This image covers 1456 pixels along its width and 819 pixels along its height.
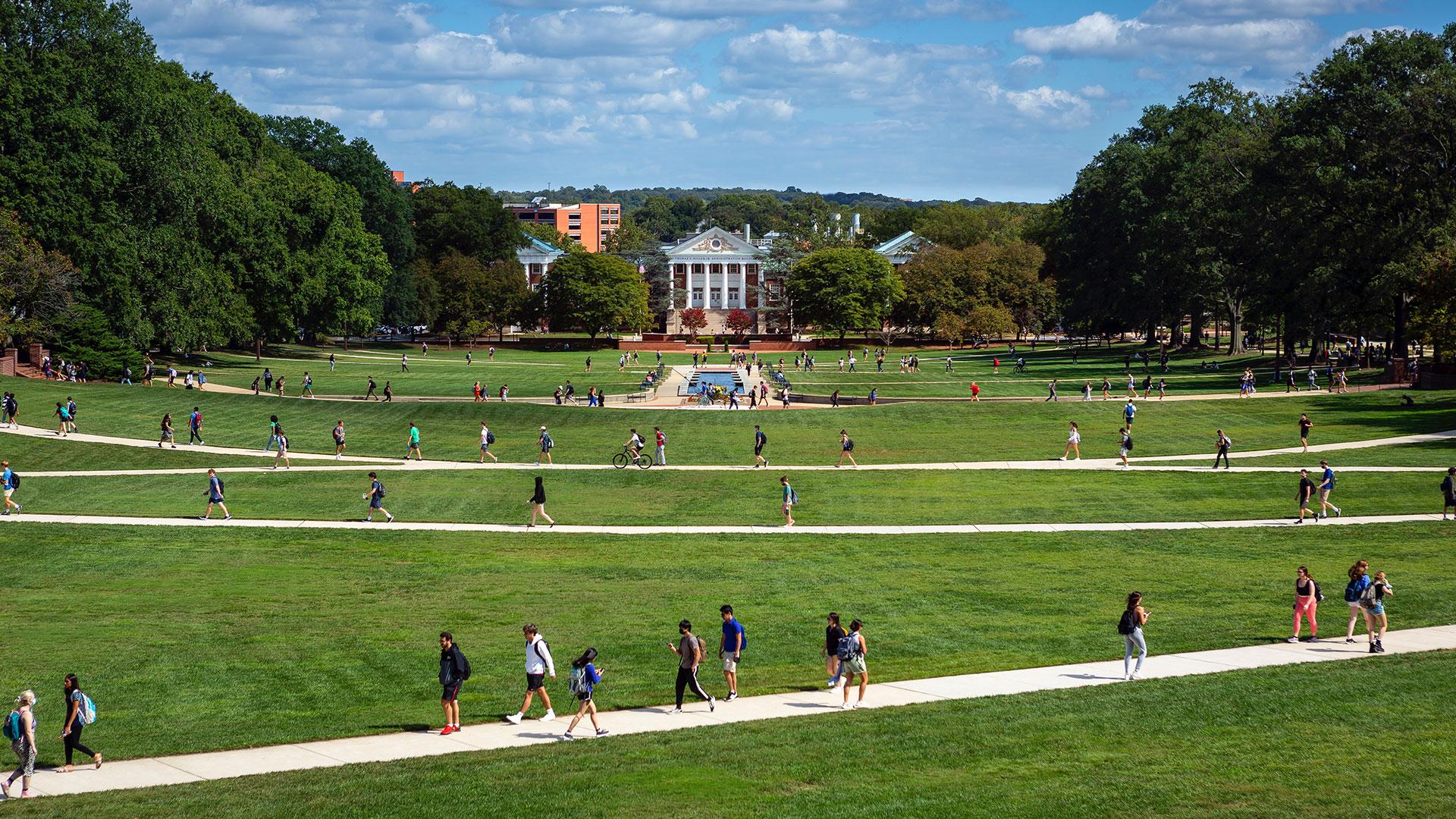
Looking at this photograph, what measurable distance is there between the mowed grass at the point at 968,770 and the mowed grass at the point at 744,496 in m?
19.2

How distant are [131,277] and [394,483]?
3985 cm

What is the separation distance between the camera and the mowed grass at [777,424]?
53406 mm

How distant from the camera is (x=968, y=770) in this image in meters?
16.5

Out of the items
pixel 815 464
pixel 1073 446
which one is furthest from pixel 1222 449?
pixel 815 464

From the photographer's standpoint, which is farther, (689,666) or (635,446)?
(635,446)

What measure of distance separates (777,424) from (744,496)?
19.3 meters

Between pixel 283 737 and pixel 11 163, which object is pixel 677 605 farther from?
pixel 11 163

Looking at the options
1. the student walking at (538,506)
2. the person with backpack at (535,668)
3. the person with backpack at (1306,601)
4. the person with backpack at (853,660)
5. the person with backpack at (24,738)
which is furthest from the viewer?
the student walking at (538,506)

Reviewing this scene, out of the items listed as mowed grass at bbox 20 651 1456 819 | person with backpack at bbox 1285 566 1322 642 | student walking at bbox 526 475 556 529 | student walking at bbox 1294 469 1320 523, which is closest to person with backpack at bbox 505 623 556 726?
mowed grass at bbox 20 651 1456 819

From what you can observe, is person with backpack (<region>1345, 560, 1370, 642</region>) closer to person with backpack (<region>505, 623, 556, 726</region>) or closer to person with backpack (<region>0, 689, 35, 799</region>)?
person with backpack (<region>505, 623, 556, 726</region>)

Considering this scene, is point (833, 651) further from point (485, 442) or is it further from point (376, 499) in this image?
point (485, 442)

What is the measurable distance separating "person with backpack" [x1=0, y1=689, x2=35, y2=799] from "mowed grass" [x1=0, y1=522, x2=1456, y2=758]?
4.26ft

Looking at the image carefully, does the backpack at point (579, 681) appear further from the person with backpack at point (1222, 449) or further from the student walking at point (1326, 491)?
the person with backpack at point (1222, 449)

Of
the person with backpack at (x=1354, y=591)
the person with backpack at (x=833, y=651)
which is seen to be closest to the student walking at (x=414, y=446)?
the person with backpack at (x=833, y=651)
